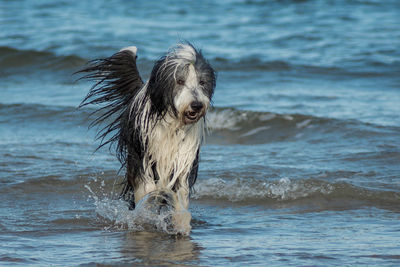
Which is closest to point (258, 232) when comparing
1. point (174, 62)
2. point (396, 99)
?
point (174, 62)

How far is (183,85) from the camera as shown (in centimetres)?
480

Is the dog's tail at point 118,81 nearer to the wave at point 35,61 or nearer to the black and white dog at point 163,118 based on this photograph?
the black and white dog at point 163,118

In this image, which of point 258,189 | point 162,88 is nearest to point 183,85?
point 162,88

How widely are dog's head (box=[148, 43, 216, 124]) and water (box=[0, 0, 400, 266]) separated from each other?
0.92 meters

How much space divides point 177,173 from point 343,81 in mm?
7413

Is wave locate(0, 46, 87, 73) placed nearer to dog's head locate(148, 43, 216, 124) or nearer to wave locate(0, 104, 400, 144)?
wave locate(0, 104, 400, 144)

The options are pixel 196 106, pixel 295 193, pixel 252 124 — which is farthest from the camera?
pixel 252 124

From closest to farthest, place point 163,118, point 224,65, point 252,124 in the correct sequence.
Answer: point 163,118, point 252,124, point 224,65

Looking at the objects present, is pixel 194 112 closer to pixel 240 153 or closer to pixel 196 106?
pixel 196 106

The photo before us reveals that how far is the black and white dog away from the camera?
479cm

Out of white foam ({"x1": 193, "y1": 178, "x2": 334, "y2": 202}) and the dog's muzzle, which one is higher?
the dog's muzzle

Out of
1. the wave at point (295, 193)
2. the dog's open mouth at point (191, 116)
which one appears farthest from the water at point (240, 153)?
the dog's open mouth at point (191, 116)

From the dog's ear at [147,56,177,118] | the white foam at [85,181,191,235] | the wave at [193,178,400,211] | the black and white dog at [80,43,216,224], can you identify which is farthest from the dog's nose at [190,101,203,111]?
the wave at [193,178,400,211]

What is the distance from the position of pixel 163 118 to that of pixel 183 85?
294 millimetres
